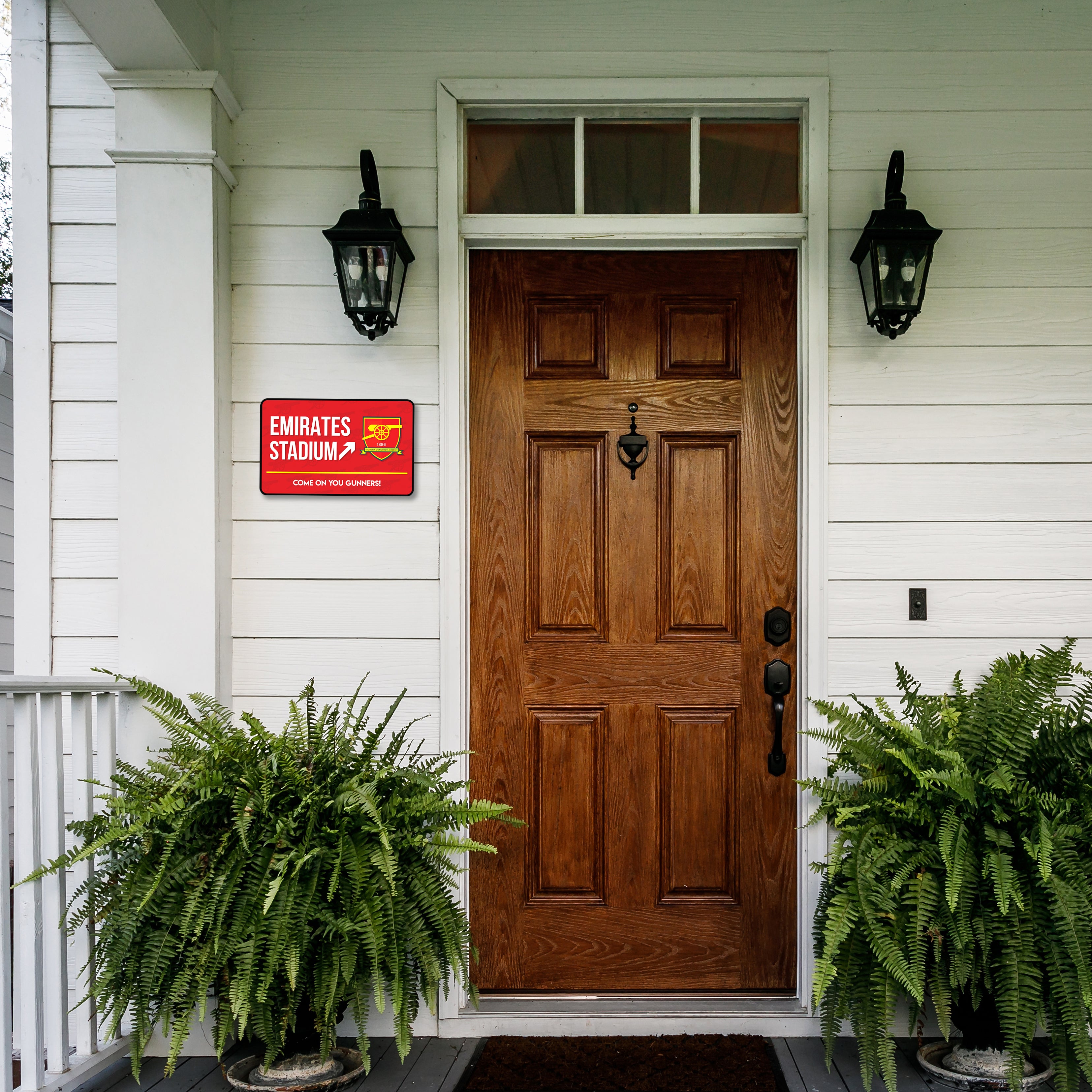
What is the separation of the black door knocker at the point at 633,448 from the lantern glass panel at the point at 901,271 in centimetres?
68

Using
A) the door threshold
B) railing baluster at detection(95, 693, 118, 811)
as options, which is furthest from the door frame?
railing baluster at detection(95, 693, 118, 811)

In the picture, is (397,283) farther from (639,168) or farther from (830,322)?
(830,322)

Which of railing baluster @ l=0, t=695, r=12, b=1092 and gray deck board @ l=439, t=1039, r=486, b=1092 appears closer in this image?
railing baluster @ l=0, t=695, r=12, b=1092

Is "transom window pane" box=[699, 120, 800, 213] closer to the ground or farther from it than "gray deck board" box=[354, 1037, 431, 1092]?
farther from it

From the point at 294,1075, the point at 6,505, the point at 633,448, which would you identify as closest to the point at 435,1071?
the point at 294,1075

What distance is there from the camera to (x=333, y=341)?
2.34 meters

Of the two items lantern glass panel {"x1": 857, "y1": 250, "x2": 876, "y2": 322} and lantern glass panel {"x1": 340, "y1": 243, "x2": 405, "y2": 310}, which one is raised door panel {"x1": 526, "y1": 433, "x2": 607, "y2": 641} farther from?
lantern glass panel {"x1": 857, "y1": 250, "x2": 876, "y2": 322}

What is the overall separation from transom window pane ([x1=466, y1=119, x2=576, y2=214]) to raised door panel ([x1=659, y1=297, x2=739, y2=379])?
17.2 inches

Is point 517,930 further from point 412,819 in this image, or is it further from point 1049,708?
point 1049,708

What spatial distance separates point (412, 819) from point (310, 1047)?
58 cm

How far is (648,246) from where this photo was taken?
2379 millimetres

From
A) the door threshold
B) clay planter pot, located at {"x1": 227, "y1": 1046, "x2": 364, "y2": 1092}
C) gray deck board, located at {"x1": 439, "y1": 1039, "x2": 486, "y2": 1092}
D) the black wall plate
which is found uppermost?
the black wall plate

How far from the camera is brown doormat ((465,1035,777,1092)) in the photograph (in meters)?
1.99

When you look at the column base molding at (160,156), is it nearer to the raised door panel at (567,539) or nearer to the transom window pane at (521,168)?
the transom window pane at (521,168)
